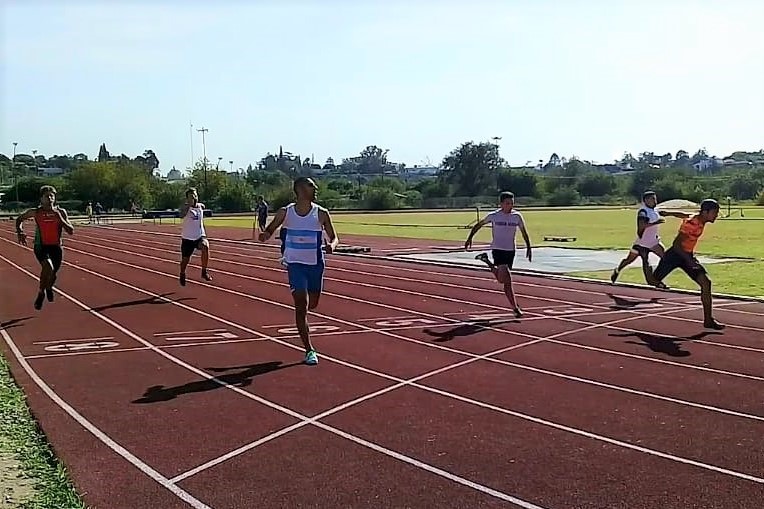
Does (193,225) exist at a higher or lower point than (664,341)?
higher

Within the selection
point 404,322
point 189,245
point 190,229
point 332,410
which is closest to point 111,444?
point 332,410

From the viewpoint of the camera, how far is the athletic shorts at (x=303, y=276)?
30.7 feet

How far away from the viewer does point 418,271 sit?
2092 cm

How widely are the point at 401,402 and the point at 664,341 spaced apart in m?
4.29

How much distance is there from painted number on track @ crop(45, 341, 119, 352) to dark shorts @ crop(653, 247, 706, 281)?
686 centimetres

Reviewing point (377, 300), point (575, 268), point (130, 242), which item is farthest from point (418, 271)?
point (130, 242)

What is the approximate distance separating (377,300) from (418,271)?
579 cm

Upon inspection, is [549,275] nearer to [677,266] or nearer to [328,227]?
[677,266]

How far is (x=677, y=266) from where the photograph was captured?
12430 millimetres

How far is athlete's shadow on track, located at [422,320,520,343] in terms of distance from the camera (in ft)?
36.8

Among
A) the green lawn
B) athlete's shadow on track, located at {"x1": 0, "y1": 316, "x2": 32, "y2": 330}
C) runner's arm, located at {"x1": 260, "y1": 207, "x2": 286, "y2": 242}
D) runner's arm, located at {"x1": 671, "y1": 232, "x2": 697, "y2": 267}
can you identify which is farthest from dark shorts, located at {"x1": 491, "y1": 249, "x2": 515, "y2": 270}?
the green lawn

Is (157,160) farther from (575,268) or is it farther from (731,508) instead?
(731,508)

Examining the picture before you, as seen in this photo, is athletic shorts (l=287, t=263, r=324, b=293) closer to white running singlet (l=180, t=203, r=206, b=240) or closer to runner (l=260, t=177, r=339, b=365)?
runner (l=260, t=177, r=339, b=365)

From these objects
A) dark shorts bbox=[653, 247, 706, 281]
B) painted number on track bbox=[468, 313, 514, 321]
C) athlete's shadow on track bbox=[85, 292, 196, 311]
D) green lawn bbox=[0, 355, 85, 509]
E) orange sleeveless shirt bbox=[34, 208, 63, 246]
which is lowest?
painted number on track bbox=[468, 313, 514, 321]
